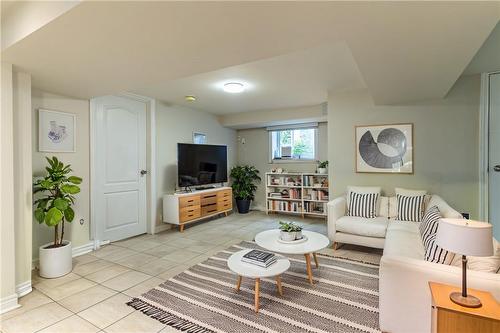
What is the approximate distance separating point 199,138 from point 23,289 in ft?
11.9

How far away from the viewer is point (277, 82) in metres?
3.53

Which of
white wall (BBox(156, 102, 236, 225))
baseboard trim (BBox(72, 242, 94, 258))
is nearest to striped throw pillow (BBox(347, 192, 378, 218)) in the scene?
white wall (BBox(156, 102, 236, 225))

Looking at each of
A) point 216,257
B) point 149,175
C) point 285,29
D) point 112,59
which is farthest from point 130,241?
point 285,29

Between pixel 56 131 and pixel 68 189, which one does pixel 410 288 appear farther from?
pixel 56 131

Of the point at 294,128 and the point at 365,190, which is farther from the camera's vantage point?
the point at 294,128

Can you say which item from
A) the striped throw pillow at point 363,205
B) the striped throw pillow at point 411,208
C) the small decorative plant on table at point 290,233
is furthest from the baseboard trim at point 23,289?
the striped throw pillow at point 411,208

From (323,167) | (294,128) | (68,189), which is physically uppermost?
(294,128)

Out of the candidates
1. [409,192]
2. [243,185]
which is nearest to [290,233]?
[409,192]

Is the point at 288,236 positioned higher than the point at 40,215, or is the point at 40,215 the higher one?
the point at 40,215

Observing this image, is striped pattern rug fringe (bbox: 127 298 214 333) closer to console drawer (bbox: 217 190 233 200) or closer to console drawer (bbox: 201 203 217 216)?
console drawer (bbox: 201 203 217 216)

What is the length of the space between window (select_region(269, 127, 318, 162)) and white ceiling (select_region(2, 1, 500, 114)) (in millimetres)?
2734

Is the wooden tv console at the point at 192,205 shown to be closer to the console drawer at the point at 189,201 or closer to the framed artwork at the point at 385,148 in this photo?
the console drawer at the point at 189,201

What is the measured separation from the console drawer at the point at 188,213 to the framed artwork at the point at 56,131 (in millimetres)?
1862

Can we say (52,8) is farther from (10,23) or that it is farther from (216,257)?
(216,257)
